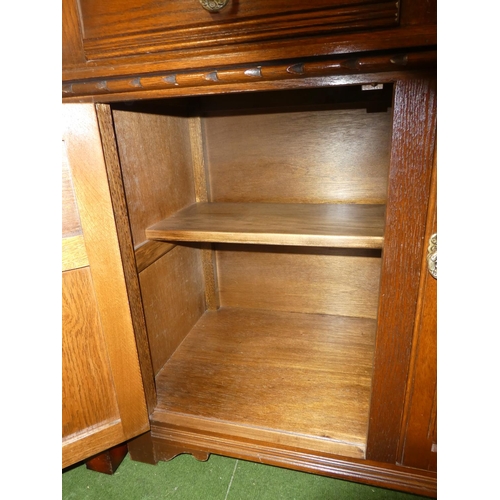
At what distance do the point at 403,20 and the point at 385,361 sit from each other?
535 millimetres

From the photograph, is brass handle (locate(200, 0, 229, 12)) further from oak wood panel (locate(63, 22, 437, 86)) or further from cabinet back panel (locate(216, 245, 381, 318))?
cabinet back panel (locate(216, 245, 381, 318))

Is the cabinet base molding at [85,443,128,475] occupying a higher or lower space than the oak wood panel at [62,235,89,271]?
lower

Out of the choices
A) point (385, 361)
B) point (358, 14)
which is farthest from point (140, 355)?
point (358, 14)

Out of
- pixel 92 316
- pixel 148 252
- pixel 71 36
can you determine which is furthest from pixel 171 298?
pixel 71 36

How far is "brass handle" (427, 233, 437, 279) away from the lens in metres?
0.54

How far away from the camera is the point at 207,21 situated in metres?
0.53

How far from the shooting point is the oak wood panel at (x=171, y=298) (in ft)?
3.02

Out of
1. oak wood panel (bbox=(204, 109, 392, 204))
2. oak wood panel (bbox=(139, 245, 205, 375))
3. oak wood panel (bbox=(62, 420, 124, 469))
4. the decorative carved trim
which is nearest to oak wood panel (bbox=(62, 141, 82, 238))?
the decorative carved trim

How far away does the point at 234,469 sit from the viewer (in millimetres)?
885

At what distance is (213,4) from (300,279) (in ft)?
2.73

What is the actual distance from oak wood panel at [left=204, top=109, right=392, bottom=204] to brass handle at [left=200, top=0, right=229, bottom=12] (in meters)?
0.51

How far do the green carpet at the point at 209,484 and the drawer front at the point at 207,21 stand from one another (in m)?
0.91

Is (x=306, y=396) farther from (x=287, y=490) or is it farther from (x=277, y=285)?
(x=277, y=285)

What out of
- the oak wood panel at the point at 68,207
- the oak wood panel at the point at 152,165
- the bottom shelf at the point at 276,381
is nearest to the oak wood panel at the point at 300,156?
the oak wood panel at the point at 152,165
